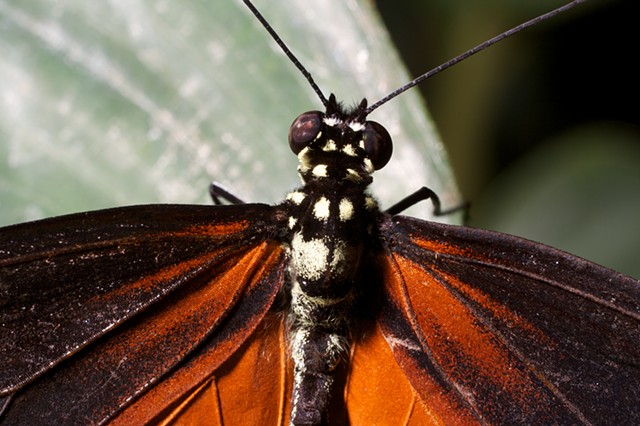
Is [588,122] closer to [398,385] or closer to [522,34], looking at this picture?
[522,34]

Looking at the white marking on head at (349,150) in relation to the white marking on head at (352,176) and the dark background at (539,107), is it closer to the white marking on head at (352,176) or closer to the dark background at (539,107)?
the white marking on head at (352,176)

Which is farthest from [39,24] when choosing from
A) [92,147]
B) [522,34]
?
[522,34]

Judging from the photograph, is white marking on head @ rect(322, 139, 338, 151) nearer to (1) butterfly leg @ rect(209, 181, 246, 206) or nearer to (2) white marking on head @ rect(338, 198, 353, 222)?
(2) white marking on head @ rect(338, 198, 353, 222)

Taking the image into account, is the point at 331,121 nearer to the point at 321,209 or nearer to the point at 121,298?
the point at 321,209

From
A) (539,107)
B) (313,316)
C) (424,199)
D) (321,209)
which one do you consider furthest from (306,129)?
(539,107)

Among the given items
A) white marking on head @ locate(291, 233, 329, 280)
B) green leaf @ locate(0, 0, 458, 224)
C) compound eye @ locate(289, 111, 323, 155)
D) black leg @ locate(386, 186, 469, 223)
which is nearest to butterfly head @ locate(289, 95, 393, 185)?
compound eye @ locate(289, 111, 323, 155)
